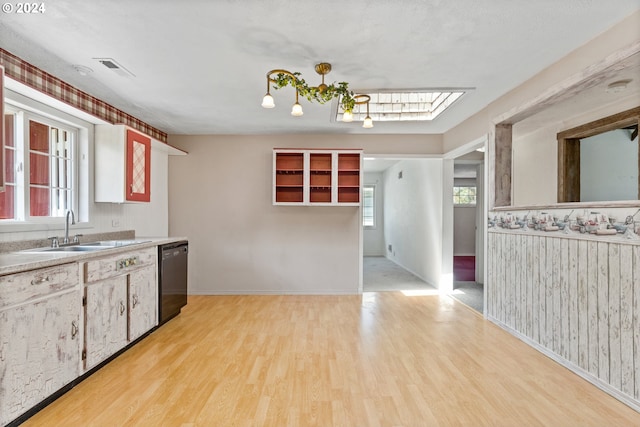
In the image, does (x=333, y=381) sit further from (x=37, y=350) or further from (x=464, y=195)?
(x=464, y=195)

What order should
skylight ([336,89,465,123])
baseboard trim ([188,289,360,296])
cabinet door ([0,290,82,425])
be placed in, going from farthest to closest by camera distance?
1. baseboard trim ([188,289,360,296])
2. skylight ([336,89,465,123])
3. cabinet door ([0,290,82,425])

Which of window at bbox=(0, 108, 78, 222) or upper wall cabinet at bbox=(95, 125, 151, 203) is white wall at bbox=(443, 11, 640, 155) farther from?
window at bbox=(0, 108, 78, 222)

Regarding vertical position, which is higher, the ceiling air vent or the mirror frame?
the ceiling air vent

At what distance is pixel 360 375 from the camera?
243 cm

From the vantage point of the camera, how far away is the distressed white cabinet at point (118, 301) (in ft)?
7.90

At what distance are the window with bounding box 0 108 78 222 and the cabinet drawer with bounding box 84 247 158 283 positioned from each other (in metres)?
0.81

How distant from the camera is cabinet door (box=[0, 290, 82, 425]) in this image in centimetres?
176

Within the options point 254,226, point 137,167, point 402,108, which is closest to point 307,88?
Answer: point 402,108

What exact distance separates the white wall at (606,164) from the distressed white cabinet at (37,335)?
5452 mm

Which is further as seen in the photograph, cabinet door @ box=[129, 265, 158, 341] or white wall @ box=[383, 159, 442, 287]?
white wall @ box=[383, 159, 442, 287]

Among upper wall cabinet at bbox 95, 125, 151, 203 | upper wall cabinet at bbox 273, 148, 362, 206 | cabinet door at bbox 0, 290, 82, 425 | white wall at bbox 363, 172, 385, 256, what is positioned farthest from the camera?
white wall at bbox 363, 172, 385, 256

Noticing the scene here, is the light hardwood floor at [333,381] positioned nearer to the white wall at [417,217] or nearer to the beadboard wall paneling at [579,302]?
the beadboard wall paneling at [579,302]

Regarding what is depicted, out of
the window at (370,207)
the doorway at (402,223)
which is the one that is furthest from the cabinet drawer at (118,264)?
the window at (370,207)

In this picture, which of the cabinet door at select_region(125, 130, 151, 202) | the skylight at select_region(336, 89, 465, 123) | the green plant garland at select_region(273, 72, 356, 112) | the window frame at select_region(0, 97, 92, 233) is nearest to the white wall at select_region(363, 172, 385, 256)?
the skylight at select_region(336, 89, 465, 123)
